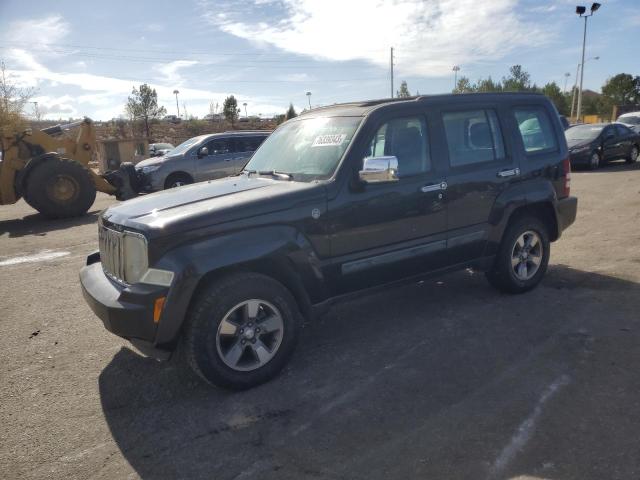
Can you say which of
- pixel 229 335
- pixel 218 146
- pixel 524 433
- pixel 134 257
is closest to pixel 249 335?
pixel 229 335

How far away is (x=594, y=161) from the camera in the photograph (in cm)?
1684

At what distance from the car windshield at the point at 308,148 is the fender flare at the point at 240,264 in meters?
0.67

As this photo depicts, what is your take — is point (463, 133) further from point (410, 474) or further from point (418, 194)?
point (410, 474)

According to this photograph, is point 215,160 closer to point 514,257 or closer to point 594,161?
point 514,257

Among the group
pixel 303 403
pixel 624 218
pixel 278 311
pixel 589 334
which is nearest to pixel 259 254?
pixel 278 311

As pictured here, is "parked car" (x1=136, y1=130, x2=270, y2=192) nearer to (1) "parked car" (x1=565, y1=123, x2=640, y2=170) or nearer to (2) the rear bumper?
(2) the rear bumper

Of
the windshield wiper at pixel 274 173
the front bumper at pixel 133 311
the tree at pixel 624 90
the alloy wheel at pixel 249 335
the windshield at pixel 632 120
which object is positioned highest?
the tree at pixel 624 90

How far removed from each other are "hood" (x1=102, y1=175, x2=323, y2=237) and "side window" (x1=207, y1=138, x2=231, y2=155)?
946 cm

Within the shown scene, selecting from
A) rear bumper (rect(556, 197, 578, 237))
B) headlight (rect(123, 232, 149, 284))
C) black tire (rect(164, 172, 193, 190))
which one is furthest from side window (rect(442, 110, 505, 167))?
black tire (rect(164, 172, 193, 190))

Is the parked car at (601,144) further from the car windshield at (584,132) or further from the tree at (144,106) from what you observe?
the tree at (144,106)

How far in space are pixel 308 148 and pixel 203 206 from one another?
122 centimetres

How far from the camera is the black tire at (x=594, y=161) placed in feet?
54.7

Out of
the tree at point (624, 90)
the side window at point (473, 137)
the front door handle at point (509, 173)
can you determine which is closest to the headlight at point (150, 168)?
the side window at point (473, 137)

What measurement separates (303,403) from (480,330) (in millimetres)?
1863
